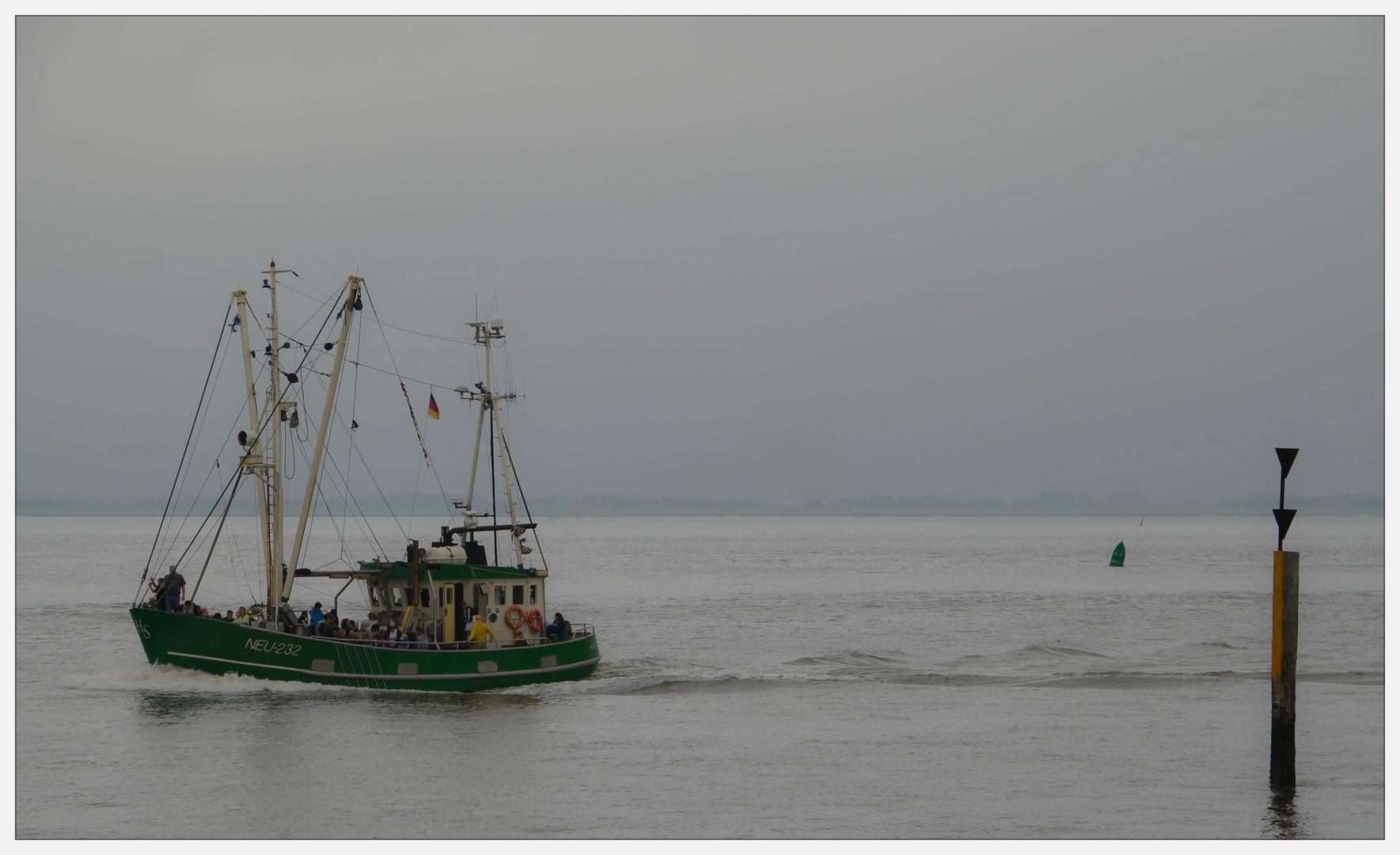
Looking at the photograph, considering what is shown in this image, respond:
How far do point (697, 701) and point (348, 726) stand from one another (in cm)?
990

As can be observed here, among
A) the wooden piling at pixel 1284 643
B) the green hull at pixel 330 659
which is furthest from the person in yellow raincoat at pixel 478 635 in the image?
the wooden piling at pixel 1284 643

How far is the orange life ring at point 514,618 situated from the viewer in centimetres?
3875

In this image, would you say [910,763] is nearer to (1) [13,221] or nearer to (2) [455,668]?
(2) [455,668]

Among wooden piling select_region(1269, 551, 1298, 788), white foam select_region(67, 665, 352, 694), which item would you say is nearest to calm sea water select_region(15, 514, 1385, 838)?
white foam select_region(67, 665, 352, 694)

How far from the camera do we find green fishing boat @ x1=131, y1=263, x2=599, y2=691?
→ 3747 cm

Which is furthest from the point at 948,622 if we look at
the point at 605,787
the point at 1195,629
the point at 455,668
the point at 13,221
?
the point at 13,221

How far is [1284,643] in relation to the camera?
80.5ft

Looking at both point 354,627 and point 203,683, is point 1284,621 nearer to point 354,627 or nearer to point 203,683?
point 354,627

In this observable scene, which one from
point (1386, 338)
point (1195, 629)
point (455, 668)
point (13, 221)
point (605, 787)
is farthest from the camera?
point (1195, 629)

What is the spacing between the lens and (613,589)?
9919 centimetres

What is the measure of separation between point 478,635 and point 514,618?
1.19m

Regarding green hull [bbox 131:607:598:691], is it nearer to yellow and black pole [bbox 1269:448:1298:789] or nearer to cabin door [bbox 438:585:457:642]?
cabin door [bbox 438:585:457:642]

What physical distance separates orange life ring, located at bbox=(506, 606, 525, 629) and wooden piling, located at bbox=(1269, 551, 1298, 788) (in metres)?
19.8

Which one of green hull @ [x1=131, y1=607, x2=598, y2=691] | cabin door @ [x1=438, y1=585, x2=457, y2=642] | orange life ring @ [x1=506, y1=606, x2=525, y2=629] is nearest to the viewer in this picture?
green hull @ [x1=131, y1=607, x2=598, y2=691]
